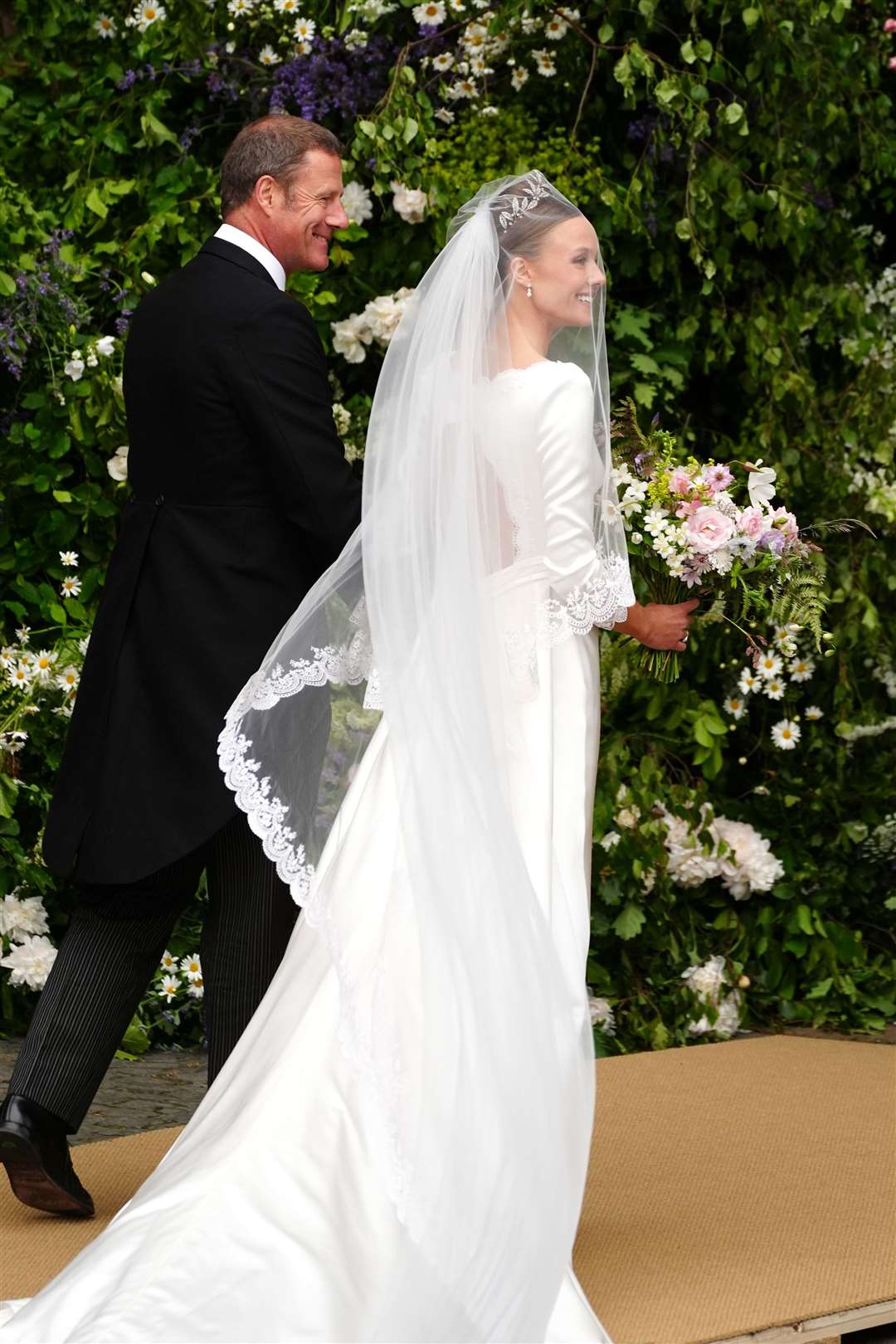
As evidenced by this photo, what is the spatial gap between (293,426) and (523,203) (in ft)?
1.69

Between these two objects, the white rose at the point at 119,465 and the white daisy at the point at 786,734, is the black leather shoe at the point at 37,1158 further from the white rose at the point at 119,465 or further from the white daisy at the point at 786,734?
the white daisy at the point at 786,734

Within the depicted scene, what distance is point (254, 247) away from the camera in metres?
2.92

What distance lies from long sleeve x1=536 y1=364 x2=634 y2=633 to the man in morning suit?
0.36 metres

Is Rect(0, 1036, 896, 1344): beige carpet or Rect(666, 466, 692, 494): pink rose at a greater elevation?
Rect(666, 466, 692, 494): pink rose

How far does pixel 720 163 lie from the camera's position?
464 cm

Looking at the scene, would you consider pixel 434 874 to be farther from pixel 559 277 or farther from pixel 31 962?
pixel 31 962

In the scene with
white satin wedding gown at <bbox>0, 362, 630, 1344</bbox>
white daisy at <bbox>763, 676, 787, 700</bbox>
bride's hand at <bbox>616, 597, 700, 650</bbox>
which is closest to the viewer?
white satin wedding gown at <bbox>0, 362, 630, 1344</bbox>

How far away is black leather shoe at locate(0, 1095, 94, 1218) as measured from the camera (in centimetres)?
284

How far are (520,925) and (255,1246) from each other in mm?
562

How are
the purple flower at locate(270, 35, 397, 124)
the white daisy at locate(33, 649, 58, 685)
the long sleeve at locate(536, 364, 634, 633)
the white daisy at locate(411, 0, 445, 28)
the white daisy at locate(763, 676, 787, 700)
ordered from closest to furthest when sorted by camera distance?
the long sleeve at locate(536, 364, 634, 633) < the white daisy at locate(33, 649, 58, 685) < the white daisy at locate(411, 0, 445, 28) < the purple flower at locate(270, 35, 397, 124) < the white daisy at locate(763, 676, 787, 700)

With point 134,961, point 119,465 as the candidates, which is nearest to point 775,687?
point 119,465

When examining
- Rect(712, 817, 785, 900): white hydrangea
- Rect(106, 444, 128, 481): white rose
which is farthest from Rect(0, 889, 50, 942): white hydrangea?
Rect(712, 817, 785, 900): white hydrangea

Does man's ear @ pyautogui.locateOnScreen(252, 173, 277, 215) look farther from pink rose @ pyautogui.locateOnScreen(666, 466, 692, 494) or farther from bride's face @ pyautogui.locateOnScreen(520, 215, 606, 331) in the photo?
pink rose @ pyautogui.locateOnScreen(666, 466, 692, 494)

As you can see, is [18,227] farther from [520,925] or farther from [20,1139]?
[520,925]
